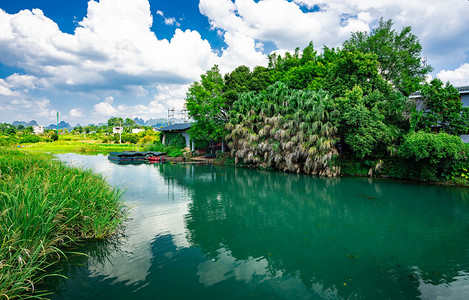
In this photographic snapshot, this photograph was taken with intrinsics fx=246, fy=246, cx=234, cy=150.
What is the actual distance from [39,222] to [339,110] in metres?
21.4

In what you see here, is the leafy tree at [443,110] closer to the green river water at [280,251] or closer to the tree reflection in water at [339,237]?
the tree reflection in water at [339,237]

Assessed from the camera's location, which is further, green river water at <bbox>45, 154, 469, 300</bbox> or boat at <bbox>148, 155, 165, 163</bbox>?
boat at <bbox>148, 155, 165, 163</bbox>

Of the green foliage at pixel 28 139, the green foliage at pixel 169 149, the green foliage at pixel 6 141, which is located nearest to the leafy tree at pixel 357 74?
the green foliage at pixel 169 149

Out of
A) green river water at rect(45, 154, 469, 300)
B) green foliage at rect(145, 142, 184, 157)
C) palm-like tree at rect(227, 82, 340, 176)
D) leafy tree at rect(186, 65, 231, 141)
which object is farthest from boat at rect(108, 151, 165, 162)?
green river water at rect(45, 154, 469, 300)

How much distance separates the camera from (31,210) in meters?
5.88

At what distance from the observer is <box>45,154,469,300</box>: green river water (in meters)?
5.76

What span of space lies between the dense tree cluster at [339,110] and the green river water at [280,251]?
6727 millimetres

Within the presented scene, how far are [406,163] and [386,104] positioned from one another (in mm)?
5086

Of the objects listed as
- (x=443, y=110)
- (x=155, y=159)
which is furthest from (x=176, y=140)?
(x=443, y=110)

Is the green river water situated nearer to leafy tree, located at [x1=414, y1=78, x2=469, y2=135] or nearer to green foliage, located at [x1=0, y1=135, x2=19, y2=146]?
leafy tree, located at [x1=414, y1=78, x2=469, y2=135]

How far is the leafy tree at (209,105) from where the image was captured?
105 ft

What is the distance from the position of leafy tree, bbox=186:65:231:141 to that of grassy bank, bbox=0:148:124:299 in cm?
2211

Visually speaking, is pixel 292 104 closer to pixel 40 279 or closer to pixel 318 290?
pixel 318 290

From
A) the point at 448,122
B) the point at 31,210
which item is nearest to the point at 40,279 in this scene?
the point at 31,210
